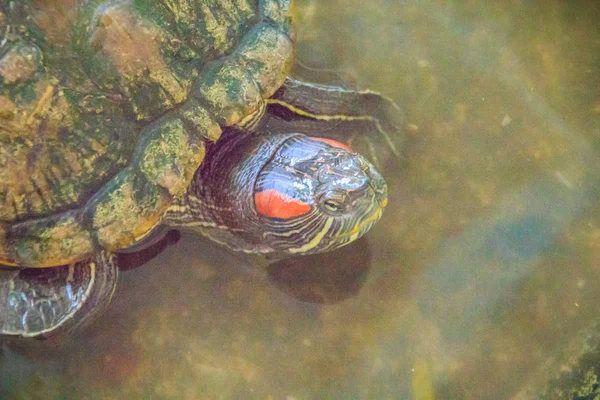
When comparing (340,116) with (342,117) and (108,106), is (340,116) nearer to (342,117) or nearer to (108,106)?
(342,117)

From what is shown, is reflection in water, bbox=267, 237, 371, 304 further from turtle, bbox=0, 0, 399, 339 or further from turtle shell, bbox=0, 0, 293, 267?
turtle shell, bbox=0, 0, 293, 267

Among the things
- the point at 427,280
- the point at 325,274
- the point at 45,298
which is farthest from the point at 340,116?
the point at 45,298

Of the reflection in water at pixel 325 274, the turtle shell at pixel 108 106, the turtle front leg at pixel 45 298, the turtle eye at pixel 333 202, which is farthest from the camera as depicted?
the reflection in water at pixel 325 274

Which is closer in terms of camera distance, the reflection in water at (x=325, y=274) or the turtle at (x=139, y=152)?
the turtle at (x=139, y=152)

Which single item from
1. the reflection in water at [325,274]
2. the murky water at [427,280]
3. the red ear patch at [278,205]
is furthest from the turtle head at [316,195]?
the murky water at [427,280]

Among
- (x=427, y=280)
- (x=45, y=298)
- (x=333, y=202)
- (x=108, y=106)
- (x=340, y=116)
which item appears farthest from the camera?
(x=340, y=116)

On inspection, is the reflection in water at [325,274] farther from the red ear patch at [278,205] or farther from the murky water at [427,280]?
the red ear patch at [278,205]
